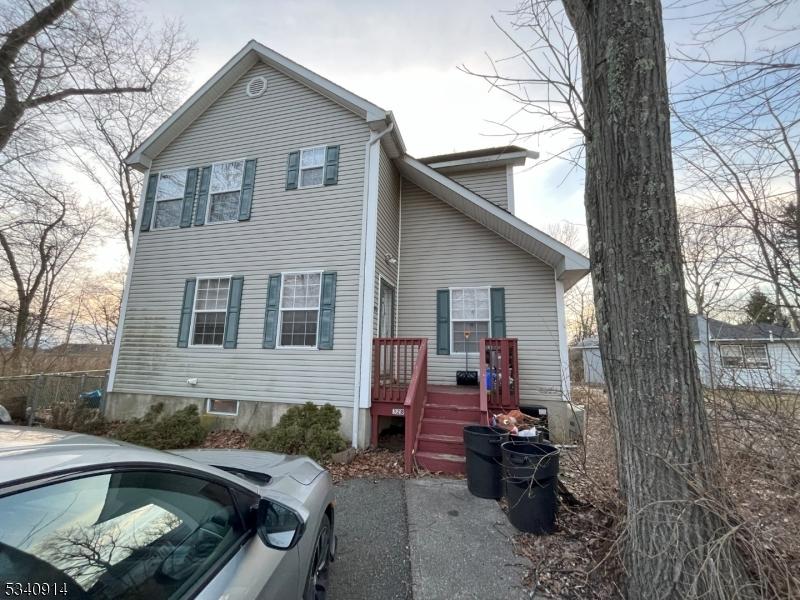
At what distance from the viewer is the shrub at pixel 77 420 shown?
675 cm

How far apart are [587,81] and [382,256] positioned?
525 cm

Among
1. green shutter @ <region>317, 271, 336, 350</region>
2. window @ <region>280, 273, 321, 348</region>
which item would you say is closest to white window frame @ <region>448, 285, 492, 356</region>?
green shutter @ <region>317, 271, 336, 350</region>

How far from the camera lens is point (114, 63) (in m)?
10.7

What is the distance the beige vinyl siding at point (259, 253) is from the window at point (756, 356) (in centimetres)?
539

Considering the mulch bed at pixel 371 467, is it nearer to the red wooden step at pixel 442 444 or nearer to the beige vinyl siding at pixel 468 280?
the red wooden step at pixel 442 444

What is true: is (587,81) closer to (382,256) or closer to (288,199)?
(382,256)

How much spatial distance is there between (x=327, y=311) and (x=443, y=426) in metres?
3.17

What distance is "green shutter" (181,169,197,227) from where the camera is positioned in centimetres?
842

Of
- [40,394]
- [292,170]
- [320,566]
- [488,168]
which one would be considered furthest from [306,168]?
[40,394]

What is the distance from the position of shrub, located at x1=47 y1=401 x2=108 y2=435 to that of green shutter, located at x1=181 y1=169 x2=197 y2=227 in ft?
15.0

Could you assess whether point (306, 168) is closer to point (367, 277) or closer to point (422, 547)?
point (367, 277)

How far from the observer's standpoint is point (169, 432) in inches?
243

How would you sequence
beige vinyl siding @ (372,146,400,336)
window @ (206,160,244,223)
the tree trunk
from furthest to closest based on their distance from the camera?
window @ (206,160,244,223) → beige vinyl siding @ (372,146,400,336) → the tree trunk

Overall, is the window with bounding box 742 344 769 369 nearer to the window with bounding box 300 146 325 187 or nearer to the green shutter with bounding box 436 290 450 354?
the green shutter with bounding box 436 290 450 354
